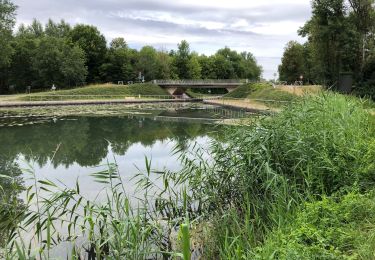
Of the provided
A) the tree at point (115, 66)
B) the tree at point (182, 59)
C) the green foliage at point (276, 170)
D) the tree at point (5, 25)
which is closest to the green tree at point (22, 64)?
the tree at point (115, 66)

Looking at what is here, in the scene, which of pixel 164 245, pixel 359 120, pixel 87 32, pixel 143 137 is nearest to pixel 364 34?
pixel 143 137

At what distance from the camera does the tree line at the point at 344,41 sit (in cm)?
3042

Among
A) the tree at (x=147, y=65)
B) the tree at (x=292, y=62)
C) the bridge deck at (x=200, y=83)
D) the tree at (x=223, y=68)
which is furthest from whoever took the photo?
the tree at (x=223, y=68)

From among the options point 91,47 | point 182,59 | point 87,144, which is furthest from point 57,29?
point 87,144

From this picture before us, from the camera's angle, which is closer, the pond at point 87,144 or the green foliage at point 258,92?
the pond at point 87,144

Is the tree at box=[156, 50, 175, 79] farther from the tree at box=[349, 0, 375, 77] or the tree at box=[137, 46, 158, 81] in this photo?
the tree at box=[349, 0, 375, 77]

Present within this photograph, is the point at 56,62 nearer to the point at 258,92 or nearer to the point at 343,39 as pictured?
the point at 258,92

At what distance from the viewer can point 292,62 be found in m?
61.1

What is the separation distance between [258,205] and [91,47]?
213ft

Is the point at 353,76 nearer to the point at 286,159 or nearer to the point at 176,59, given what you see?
the point at 286,159

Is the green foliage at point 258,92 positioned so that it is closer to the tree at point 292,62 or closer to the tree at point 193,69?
the tree at point 292,62

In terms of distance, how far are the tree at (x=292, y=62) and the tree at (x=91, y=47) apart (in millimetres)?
→ 29681

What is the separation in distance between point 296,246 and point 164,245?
8.94ft

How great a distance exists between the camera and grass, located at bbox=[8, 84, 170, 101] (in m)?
49.0
